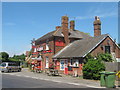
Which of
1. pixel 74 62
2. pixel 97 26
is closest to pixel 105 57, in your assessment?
pixel 74 62

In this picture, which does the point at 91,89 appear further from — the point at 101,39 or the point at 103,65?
the point at 101,39

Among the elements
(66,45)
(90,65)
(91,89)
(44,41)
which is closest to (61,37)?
(66,45)

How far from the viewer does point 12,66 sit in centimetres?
3012

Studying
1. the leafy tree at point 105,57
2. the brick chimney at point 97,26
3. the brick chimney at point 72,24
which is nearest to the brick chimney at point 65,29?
the brick chimney at point 72,24

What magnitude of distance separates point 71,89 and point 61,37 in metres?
19.1

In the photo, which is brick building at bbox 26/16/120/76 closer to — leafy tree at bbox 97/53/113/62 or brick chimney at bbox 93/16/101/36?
brick chimney at bbox 93/16/101/36

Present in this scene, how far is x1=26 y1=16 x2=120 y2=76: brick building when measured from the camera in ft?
76.7

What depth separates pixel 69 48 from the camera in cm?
2858

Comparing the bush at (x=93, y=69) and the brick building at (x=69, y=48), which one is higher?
the brick building at (x=69, y=48)

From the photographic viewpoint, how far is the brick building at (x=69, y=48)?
23381 millimetres

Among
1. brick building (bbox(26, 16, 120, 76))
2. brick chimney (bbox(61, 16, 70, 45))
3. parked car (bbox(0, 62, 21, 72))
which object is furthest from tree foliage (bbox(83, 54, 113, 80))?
parked car (bbox(0, 62, 21, 72))

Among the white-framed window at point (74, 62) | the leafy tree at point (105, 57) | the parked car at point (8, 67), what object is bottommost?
the parked car at point (8, 67)

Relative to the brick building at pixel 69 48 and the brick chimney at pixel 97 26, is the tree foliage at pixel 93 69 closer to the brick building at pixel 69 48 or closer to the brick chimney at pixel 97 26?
the brick building at pixel 69 48

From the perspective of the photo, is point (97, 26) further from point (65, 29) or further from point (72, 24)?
point (72, 24)
